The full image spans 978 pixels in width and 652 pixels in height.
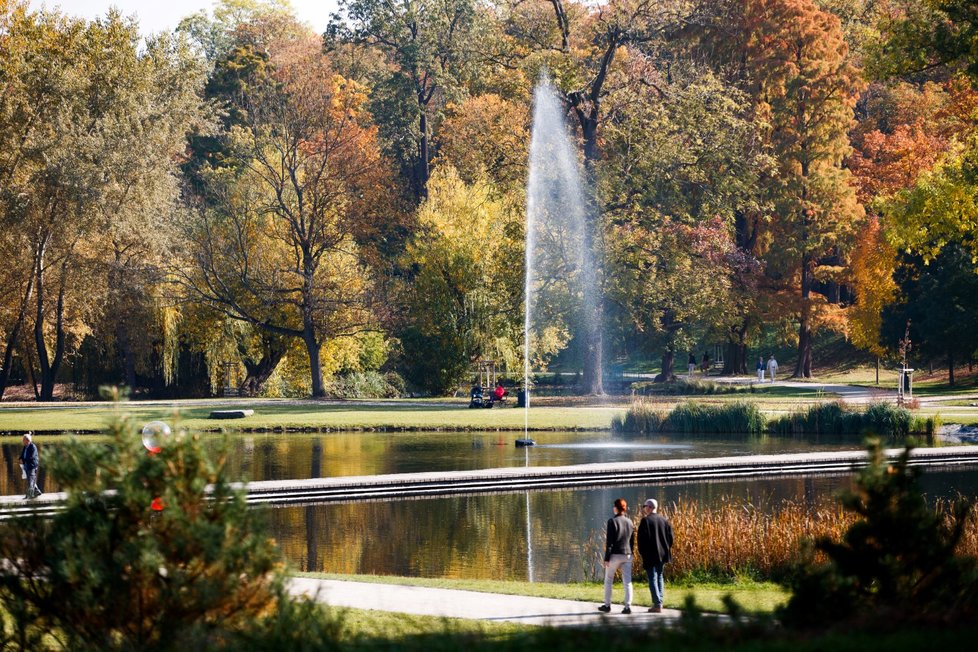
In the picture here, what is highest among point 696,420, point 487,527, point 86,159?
point 86,159

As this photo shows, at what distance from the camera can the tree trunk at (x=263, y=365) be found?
5897 centimetres

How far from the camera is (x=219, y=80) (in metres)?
76.6

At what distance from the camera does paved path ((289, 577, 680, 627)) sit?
543 inches

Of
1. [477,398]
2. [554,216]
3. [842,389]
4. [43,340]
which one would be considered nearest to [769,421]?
[477,398]

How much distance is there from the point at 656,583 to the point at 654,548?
0.39 m

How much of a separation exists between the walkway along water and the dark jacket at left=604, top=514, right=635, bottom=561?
35.0 feet

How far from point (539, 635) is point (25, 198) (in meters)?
46.7

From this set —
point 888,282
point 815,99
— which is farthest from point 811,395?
point 815,99

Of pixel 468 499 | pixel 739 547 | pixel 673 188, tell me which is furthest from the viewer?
pixel 673 188

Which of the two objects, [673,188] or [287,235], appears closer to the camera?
[673,188]

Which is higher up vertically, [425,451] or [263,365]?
[263,365]

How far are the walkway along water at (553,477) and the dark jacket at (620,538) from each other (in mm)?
10682

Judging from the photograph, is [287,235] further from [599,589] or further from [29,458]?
[599,589]

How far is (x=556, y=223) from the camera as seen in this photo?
5212cm
